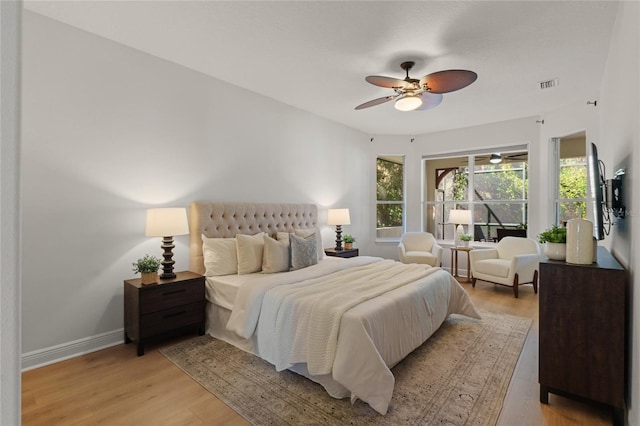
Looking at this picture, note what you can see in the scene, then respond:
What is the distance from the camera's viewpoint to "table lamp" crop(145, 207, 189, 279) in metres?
2.97

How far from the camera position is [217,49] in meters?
3.13

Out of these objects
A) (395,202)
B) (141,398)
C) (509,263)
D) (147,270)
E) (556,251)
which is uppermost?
(395,202)

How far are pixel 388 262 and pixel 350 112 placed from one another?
2.57m

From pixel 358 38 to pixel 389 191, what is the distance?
14.1 ft

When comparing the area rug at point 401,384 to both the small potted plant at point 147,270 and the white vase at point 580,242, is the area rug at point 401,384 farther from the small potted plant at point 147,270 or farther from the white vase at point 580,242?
the white vase at point 580,242

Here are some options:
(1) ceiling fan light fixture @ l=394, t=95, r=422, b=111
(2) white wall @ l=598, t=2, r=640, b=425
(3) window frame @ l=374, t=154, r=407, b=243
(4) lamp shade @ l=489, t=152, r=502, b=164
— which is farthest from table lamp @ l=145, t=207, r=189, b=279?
(4) lamp shade @ l=489, t=152, r=502, b=164

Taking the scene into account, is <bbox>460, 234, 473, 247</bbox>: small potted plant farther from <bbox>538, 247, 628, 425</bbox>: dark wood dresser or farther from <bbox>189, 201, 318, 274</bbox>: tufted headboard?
<bbox>538, 247, 628, 425</bbox>: dark wood dresser

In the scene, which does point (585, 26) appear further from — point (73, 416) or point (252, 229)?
point (73, 416)

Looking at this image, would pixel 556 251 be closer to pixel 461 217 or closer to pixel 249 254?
pixel 249 254

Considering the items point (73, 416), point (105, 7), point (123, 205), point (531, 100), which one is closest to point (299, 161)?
point (123, 205)

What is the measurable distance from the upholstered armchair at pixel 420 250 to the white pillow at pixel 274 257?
275cm

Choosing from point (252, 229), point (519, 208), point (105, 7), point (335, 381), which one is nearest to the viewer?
point (335, 381)

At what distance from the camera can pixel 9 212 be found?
0.62m

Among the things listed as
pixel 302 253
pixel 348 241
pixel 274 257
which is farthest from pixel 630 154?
pixel 348 241
